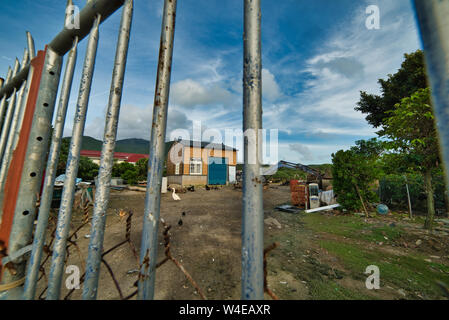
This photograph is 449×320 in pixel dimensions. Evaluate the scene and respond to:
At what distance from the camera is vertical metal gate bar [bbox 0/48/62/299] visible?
1437 millimetres

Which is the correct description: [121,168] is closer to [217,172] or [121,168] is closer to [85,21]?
[217,172]

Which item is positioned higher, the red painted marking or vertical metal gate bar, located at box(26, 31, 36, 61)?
vertical metal gate bar, located at box(26, 31, 36, 61)

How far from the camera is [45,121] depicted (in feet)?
5.21

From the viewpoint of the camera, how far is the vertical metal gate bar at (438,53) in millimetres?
455

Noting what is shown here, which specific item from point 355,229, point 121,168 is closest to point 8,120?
point 355,229

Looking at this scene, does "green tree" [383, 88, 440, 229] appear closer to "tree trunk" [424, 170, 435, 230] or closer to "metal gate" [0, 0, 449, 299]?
"tree trunk" [424, 170, 435, 230]

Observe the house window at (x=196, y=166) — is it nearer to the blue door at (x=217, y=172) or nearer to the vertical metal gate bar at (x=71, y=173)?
the blue door at (x=217, y=172)

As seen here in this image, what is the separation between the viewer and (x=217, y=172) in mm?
23641

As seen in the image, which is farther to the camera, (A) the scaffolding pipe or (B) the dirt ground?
(B) the dirt ground

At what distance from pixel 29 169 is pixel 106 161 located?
1107 mm

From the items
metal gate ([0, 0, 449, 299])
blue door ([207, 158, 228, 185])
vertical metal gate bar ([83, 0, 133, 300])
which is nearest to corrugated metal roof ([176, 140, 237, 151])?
blue door ([207, 158, 228, 185])

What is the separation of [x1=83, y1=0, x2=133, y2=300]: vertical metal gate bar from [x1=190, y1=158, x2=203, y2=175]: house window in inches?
849
